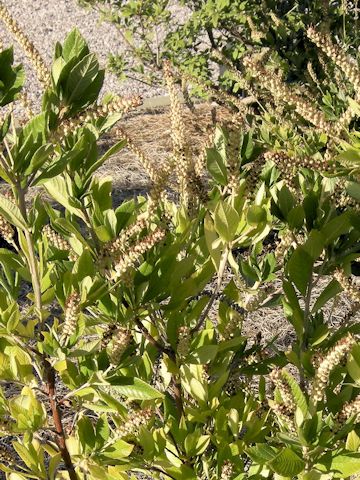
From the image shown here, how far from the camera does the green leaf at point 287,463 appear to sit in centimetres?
106

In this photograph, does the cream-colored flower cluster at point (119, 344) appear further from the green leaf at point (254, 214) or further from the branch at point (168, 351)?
the green leaf at point (254, 214)

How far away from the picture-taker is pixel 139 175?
5.98 meters

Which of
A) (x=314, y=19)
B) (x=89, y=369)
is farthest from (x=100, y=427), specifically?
(x=314, y=19)

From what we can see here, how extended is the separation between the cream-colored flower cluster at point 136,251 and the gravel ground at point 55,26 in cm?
916

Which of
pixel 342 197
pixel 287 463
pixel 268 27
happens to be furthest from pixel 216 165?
pixel 268 27

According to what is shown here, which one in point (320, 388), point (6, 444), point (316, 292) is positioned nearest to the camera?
point (320, 388)

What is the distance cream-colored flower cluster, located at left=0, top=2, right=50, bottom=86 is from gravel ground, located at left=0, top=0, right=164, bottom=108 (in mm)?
9082

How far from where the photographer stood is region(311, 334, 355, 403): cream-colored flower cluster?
985 mm

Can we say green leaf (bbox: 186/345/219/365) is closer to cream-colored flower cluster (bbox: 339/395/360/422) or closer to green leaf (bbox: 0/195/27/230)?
cream-colored flower cluster (bbox: 339/395/360/422)

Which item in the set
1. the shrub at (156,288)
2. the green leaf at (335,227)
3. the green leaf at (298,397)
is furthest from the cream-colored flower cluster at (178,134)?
the green leaf at (298,397)

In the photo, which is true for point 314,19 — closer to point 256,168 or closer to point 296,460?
point 256,168

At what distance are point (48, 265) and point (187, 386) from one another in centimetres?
31

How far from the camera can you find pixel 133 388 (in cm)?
111

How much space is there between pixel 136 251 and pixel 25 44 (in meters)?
0.30
